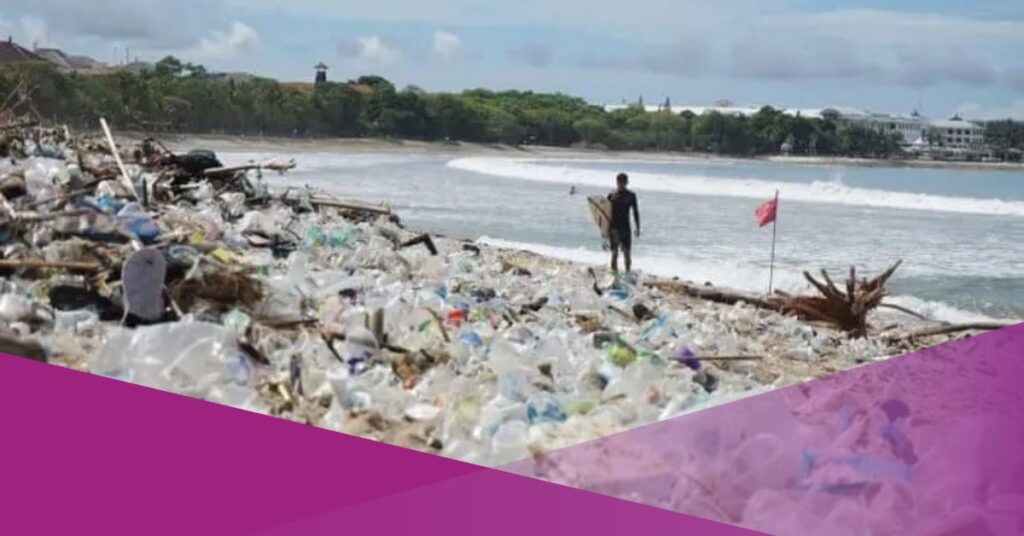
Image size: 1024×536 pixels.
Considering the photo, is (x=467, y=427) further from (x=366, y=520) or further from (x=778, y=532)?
(x=778, y=532)

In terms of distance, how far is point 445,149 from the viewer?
3.31 m

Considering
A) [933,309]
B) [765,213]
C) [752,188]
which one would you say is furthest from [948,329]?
[765,213]

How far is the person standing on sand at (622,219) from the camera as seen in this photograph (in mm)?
3692

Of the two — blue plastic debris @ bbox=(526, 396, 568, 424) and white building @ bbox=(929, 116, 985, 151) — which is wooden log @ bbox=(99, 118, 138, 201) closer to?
blue plastic debris @ bbox=(526, 396, 568, 424)

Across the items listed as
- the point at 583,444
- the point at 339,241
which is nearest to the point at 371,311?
the point at 583,444

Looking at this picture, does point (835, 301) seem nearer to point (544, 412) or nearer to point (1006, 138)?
point (1006, 138)

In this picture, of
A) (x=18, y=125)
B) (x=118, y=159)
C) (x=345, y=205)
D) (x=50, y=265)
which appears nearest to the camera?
(x=50, y=265)

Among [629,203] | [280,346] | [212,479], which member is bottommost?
A: [212,479]

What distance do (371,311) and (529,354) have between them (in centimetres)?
40

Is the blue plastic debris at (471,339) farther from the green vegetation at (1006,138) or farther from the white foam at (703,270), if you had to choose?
the white foam at (703,270)

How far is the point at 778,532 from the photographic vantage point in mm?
2109
